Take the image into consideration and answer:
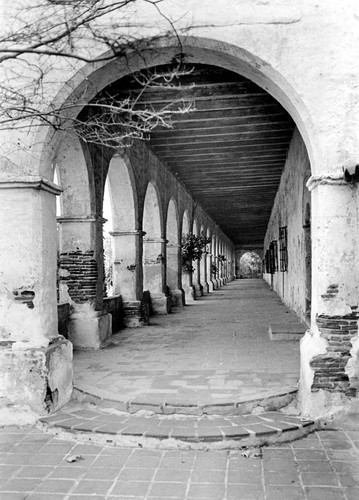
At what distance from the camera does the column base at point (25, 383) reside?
4.77 metres

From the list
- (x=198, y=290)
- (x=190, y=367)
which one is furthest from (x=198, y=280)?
(x=190, y=367)

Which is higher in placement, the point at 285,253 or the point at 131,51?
the point at 131,51

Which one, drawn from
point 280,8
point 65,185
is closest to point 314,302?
point 280,8

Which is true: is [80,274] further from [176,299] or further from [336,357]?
[176,299]

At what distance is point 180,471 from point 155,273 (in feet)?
30.7

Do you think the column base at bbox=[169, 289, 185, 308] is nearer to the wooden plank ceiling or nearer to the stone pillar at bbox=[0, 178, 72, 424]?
the wooden plank ceiling

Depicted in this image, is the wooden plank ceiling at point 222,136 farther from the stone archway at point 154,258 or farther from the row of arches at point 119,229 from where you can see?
the stone archway at point 154,258

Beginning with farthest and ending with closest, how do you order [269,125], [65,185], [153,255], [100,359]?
[153,255]
[269,125]
[65,185]
[100,359]

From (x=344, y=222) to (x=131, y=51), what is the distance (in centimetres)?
279

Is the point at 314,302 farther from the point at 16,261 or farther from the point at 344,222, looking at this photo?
the point at 16,261

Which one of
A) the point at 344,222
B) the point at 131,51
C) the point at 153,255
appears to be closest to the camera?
the point at 344,222

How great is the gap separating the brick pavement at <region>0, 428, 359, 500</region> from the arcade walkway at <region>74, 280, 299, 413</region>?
791 millimetres

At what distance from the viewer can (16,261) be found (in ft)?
16.1

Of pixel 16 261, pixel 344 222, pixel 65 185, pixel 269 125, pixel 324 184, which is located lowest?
pixel 16 261
